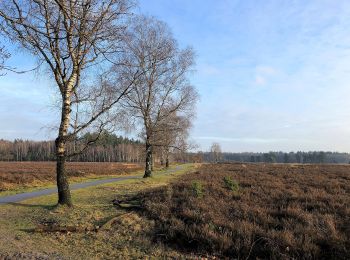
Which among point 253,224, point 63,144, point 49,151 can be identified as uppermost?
point 49,151

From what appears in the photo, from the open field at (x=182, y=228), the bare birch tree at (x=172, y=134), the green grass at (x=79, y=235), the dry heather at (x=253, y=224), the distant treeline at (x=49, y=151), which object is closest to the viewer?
the green grass at (x=79, y=235)

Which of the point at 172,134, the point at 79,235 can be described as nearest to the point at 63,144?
the point at 79,235

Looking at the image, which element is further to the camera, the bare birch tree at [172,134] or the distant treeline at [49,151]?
the distant treeline at [49,151]

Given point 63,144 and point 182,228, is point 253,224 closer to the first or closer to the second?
point 182,228

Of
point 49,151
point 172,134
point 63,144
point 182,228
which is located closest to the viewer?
point 182,228

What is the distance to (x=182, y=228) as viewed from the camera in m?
10.9

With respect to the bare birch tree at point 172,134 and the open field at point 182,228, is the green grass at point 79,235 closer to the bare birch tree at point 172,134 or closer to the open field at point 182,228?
the open field at point 182,228

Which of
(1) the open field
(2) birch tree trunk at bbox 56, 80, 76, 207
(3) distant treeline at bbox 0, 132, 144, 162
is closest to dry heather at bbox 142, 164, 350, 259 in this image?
(1) the open field

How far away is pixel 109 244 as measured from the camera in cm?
952

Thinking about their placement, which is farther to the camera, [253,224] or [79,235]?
[253,224]

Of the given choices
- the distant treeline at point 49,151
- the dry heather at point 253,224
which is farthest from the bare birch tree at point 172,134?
the distant treeline at point 49,151

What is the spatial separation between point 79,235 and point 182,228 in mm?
2872

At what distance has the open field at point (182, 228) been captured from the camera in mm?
8867

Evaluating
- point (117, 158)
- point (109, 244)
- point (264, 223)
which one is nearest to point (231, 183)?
point (264, 223)
